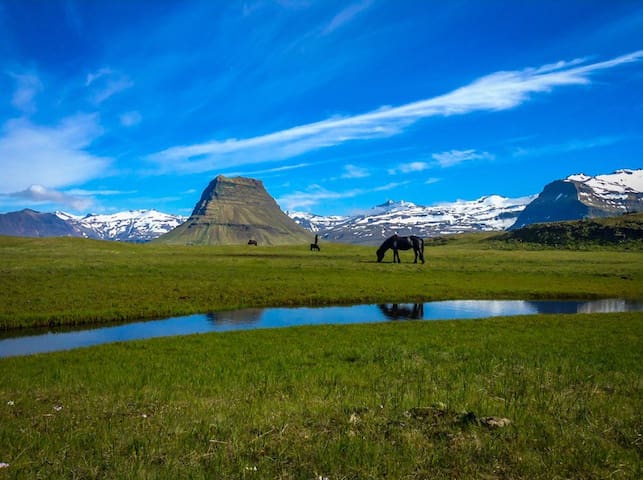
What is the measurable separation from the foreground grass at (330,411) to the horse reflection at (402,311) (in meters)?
13.5

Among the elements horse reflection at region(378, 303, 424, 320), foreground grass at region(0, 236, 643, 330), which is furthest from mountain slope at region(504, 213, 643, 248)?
horse reflection at region(378, 303, 424, 320)

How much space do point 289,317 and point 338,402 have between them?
24784 millimetres

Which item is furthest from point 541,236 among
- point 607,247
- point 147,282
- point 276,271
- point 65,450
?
point 65,450

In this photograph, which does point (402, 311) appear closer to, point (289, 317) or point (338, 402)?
point (289, 317)

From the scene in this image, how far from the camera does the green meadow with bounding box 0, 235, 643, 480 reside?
8055 millimetres

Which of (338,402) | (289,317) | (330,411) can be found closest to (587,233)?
(289,317)

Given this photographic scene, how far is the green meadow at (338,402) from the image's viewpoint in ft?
26.4

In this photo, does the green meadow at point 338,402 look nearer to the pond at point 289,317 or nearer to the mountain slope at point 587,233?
the pond at point 289,317

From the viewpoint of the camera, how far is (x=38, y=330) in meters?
31.0

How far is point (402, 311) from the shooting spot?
39.3m

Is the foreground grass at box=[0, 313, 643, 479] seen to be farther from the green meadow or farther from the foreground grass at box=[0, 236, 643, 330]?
the foreground grass at box=[0, 236, 643, 330]

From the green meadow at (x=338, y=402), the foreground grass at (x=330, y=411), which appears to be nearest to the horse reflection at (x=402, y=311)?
the green meadow at (x=338, y=402)

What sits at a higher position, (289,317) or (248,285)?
(248,285)

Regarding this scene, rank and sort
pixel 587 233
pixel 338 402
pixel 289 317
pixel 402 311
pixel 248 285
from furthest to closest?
pixel 587 233, pixel 248 285, pixel 402 311, pixel 289 317, pixel 338 402
